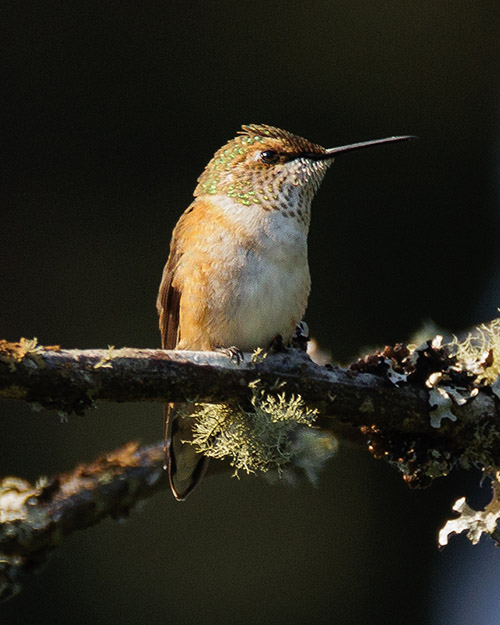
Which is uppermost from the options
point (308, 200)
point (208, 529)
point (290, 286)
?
point (308, 200)

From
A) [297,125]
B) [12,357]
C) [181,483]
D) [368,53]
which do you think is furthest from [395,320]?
[12,357]

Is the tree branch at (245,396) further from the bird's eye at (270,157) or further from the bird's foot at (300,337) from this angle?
the bird's eye at (270,157)

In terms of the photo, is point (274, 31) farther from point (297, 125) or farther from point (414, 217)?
point (414, 217)

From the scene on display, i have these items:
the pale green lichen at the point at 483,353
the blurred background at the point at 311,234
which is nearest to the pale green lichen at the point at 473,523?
the pale green lichen at the point at 483,353

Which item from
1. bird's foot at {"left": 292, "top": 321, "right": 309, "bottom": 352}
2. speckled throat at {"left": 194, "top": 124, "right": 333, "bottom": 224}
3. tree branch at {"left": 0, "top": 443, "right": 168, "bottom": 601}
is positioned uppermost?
speckled throat at {"left": 194, "top": 124, "right": 333, "bottom": 224}

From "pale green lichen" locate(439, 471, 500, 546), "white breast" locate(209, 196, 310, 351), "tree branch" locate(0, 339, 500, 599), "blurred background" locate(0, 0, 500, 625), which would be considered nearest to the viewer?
"tree branch" locate(0, 339, 500, 599)

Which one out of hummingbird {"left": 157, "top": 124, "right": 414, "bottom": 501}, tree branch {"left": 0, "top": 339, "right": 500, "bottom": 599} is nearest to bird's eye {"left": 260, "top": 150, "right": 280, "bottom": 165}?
hummingbird {"left": 157, "top": 124, "right": 414, "bottom": 501}

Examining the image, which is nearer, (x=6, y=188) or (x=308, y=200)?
(x=308, y=200)

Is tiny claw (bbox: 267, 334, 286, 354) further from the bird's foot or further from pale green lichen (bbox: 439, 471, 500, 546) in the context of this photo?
pale green lichen (bbox: 439, 471, 500, 546)

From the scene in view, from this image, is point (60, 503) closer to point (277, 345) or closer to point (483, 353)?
point (277, 345)
